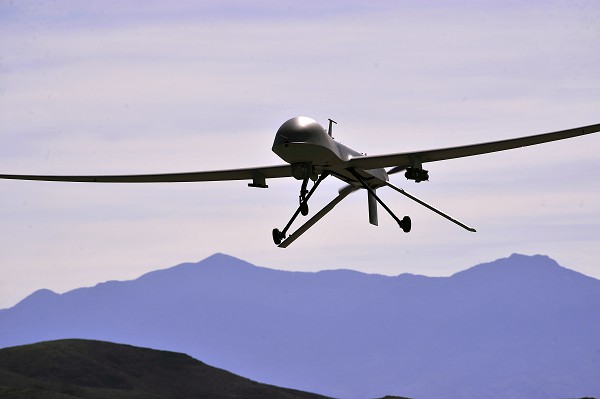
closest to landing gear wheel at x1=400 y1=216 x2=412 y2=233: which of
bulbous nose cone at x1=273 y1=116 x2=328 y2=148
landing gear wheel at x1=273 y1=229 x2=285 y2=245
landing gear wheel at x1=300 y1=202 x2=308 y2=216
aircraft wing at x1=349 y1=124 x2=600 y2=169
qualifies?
aircraft wing at x1=349 y1=124 x2=600 y2=169

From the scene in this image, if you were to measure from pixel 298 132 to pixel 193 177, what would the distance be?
9772mm

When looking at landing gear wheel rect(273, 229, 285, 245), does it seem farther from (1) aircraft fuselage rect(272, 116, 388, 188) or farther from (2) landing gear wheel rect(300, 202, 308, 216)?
(1) aircraft fuselage rect(272, 116, 388, 188)

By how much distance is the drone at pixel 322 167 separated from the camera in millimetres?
39531

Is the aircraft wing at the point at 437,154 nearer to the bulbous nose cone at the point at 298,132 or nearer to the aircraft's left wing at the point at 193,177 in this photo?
the bulbous nose cone at the point at 298,132

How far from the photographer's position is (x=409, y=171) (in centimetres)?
4328

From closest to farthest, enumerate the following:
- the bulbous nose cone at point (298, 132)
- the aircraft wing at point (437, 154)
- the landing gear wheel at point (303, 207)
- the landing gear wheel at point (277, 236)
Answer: the bulbous nose cone at point (298, 132) → the aircraft wing at point (437, 154) → the landing gear wheel at point (303, 207) → the landing gear wheel at point (277, 236)

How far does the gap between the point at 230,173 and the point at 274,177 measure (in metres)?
2.14

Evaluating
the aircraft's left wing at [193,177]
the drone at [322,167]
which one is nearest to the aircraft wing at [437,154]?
the drone at [322,167]

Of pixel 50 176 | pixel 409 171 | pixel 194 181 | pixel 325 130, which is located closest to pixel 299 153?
pixel 325 130

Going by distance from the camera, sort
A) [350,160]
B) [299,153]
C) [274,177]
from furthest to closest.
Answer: [274,177], [350,160], [299,153]

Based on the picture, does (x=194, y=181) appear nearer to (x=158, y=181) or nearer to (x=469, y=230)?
(x=158, y=181)

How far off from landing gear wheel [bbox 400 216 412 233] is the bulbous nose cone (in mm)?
7705

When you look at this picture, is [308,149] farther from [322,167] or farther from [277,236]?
[277,236]

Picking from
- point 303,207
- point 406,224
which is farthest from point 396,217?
point 303,207
